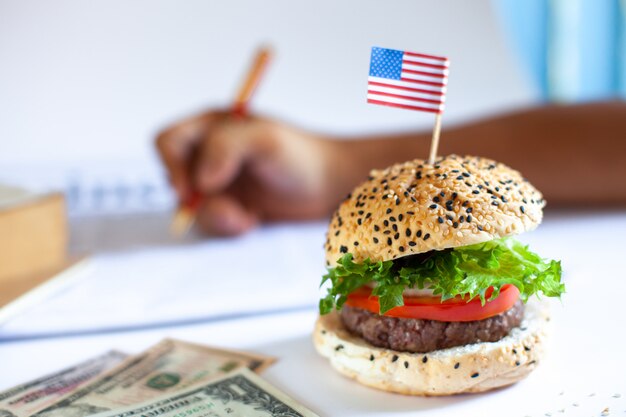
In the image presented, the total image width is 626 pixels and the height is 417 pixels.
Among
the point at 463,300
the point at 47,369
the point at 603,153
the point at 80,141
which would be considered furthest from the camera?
the point at 80,141

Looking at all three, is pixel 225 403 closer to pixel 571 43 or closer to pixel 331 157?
pixel 331 157

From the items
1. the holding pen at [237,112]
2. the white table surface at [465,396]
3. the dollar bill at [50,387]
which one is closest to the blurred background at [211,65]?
the holding pen at [237,112]

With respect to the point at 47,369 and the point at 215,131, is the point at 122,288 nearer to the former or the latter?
the point at 47,369

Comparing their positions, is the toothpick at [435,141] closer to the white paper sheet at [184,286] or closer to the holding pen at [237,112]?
the white paper sheet at [184,286]

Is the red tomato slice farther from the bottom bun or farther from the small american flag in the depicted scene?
the small american flag

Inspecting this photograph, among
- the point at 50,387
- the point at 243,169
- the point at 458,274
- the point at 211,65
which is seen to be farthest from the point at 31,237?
the point at 211,65

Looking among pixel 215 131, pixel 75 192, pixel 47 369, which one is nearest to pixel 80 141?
pixel 75 192
